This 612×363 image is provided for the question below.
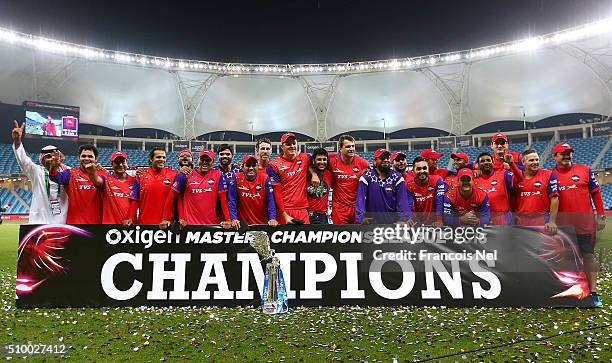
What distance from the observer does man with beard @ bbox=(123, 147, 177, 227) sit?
5403 mm

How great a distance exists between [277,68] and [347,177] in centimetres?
2813

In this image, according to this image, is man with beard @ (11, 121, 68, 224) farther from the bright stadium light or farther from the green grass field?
the bright stadium light

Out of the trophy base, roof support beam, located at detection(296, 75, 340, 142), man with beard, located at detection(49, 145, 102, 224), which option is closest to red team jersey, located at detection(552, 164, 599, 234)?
the trophy base

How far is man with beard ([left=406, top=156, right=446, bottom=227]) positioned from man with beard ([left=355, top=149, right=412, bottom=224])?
0.23m

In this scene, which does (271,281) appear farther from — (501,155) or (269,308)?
(501,155)

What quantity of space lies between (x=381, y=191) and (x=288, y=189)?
54.3 inches

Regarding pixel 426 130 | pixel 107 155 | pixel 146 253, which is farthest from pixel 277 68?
pixel 146 253

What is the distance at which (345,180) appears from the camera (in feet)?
18.4

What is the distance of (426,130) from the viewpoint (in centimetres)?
3753

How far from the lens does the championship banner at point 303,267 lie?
4648 millimetres

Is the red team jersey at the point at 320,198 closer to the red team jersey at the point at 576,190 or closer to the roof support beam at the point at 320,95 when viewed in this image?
the red team jersey at the point at 576,190

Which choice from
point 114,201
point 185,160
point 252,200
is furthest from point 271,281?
point 114,201

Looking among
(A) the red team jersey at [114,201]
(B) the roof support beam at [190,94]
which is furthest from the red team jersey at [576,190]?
(B) the roof support beam at [190,94]

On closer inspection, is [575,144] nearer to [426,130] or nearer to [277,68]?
[426,130]
